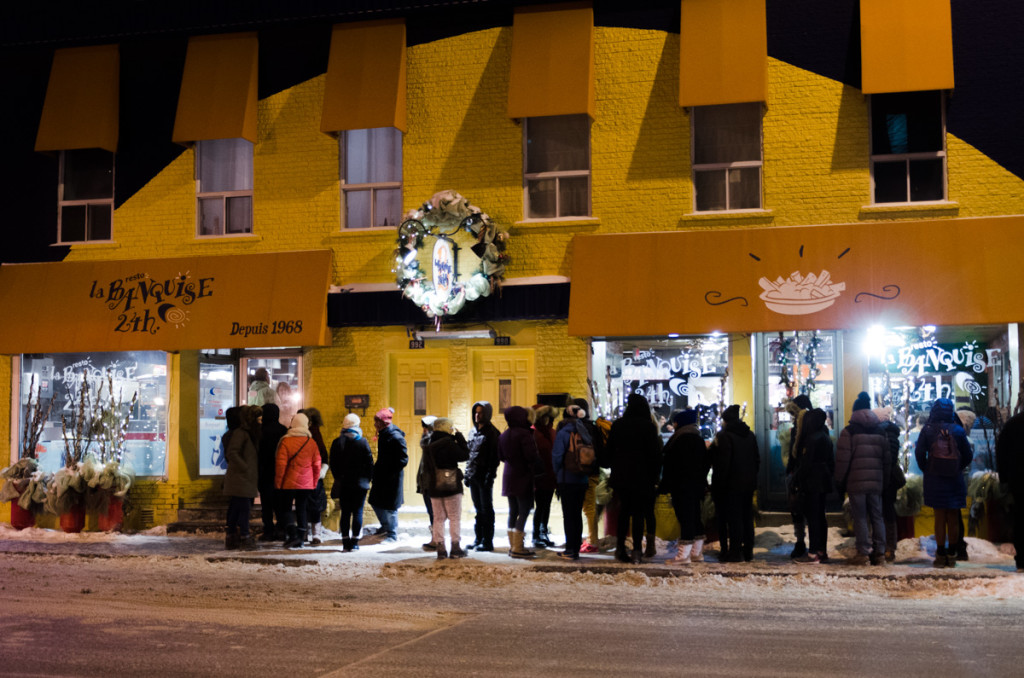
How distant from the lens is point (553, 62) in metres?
14.8

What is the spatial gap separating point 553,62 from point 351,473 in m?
6.26

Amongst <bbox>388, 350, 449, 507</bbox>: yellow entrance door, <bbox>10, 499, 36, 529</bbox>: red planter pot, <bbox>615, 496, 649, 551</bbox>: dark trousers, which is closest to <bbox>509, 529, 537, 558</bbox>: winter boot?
<bbox>615, 496, 649, 551</bbox>: dark trousers

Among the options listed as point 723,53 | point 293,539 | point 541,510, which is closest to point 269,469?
point 293,539

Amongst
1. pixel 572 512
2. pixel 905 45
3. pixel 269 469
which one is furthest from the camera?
pixel 269 469

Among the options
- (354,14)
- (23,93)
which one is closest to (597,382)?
(354,14)

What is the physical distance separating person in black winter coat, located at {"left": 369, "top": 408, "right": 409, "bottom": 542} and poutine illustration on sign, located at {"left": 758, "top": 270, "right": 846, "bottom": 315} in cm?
506

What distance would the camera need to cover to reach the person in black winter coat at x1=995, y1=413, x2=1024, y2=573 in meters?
11.0

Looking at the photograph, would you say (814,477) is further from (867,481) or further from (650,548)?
(650,548)

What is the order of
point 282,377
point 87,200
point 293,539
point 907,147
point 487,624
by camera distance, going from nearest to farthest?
point 487,624 → point 293,539 → point 907,147 → point 282,377 → point 87,200

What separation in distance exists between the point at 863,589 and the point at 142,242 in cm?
1173

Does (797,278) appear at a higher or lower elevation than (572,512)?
higher

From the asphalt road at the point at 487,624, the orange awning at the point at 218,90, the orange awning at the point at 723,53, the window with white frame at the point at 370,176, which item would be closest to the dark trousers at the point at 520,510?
the asphalt road at the point at 487,624

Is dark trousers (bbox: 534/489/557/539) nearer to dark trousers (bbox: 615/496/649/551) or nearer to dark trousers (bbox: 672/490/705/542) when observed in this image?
dark trousers (bbox: 615/496/649/551)

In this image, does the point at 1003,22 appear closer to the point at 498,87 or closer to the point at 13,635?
the point at 498,87
